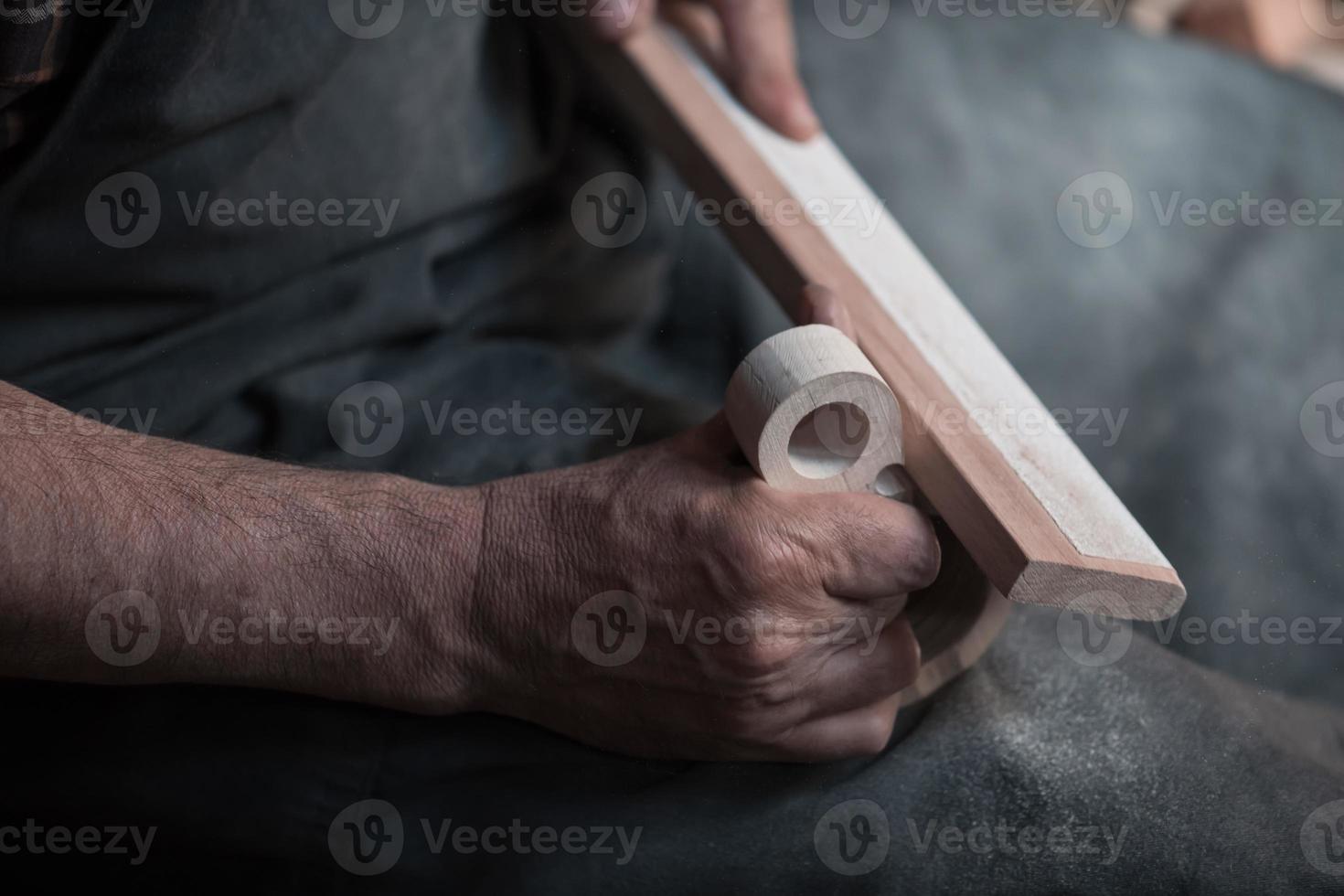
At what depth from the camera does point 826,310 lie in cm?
74

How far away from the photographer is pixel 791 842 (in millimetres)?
731

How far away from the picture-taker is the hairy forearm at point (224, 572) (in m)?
0.69

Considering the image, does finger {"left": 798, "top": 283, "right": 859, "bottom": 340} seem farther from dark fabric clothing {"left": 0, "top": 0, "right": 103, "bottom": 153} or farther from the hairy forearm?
dark fabric clothing {"left": 0, "top": 0, "right": 103, "bottom": 153}

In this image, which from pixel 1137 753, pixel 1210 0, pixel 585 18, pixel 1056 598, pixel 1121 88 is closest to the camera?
pixel 1056 598

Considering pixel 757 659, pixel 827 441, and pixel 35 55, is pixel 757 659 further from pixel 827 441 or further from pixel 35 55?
pixel 35 55

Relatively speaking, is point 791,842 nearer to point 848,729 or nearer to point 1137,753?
point 848,729

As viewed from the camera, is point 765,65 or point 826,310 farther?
point 765,65

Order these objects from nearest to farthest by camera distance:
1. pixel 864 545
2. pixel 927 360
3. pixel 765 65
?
pixel 864 545 → pixel 927 360 → pixel 765 65

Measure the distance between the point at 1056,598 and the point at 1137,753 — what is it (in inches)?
7.1

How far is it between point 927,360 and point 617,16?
1.64ft

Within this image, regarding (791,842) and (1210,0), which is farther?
(1210,0)

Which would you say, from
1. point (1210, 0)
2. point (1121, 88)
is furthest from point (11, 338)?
point (1210, 0)

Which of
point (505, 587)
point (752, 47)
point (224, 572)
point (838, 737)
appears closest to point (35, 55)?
point (224, 572)

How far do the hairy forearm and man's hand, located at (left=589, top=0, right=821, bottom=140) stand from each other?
19.4 inches
